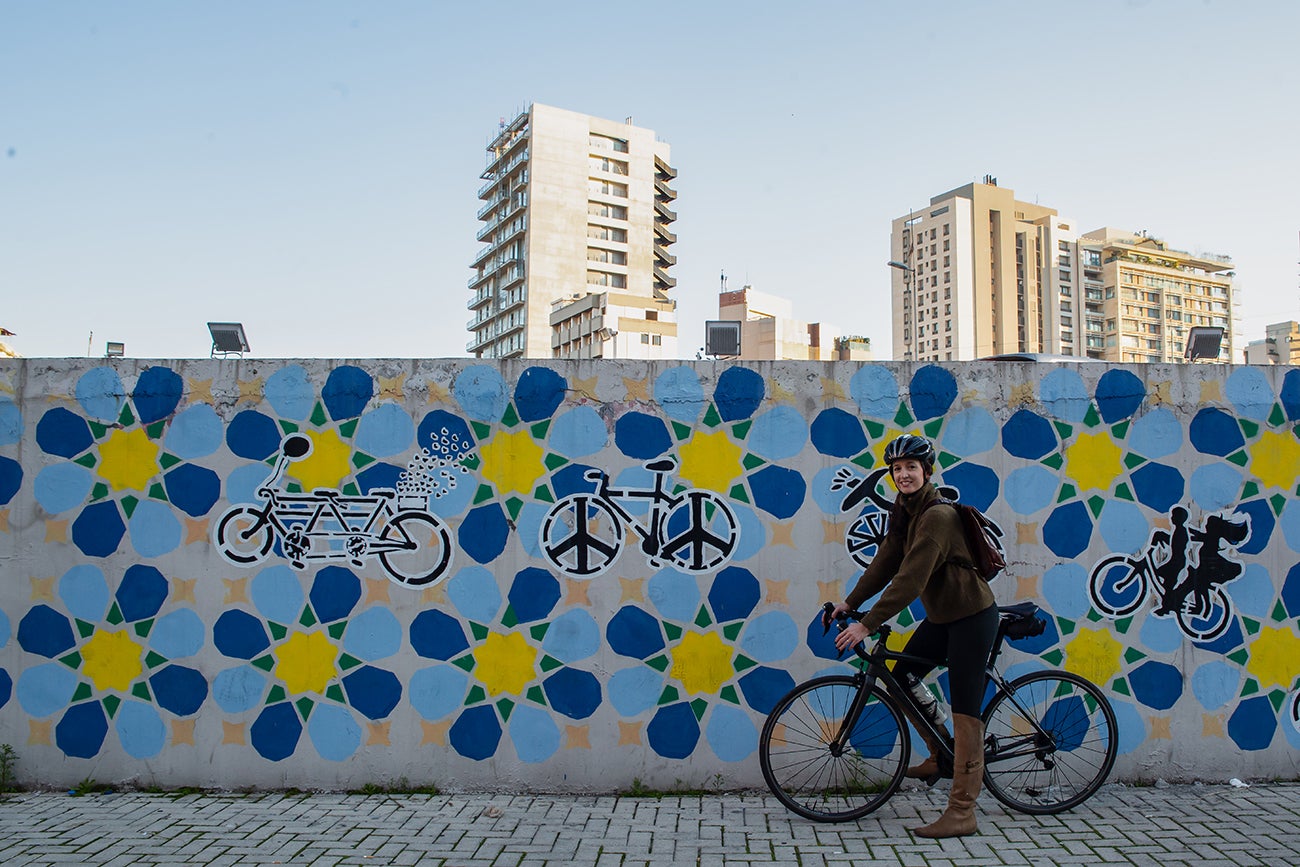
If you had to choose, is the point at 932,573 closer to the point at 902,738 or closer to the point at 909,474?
the point at 909,474

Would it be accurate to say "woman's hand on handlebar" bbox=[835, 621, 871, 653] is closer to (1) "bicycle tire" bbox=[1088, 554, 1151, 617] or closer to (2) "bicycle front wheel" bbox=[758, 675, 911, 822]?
(2) "bicycle front wheel" bbox=[758, 675, 911, 822]

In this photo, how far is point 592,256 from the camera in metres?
97.4

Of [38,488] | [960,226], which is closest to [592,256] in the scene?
[960,226]

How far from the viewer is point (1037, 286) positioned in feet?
423

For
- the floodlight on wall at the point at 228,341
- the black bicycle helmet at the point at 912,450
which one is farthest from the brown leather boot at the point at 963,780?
the floodlight on wall at the point at 228,341

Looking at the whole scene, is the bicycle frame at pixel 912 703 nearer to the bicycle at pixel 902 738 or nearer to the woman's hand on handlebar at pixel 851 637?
the bicycle at pixel 902 738

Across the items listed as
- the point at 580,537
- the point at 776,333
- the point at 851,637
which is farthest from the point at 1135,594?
the point at 776,333

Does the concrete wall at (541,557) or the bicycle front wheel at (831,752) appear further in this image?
the concrete wall at (541,557)

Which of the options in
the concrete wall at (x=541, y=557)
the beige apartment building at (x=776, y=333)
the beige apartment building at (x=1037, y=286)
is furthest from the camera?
the beige apartment building at (x=1037, y=286)

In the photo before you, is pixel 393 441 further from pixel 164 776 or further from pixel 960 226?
pixel 960 226

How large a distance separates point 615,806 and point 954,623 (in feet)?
6.17

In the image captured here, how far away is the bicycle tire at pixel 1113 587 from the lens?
16.4 feet

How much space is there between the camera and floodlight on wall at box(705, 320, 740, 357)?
5438 mm

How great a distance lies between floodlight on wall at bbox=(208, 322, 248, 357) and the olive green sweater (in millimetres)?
3734
